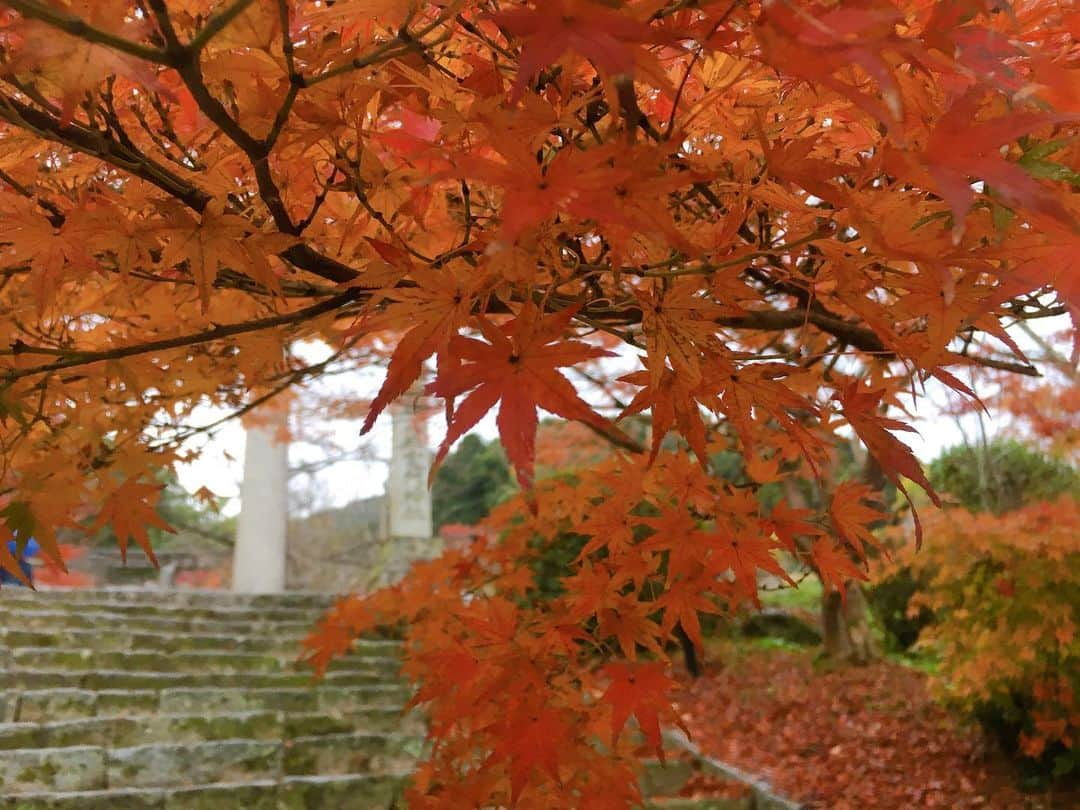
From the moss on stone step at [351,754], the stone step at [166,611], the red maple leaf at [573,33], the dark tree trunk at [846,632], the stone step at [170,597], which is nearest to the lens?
the red maple leaf at [573,33]

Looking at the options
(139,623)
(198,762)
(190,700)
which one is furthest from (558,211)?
(139,623)

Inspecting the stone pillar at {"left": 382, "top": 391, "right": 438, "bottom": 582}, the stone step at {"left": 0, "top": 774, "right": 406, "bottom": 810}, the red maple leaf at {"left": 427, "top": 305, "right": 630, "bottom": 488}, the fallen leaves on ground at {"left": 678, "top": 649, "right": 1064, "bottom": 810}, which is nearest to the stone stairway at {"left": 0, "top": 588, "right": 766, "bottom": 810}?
the stone step at {"left": 0, "top": 774, "right": 406, "bottom": 810}

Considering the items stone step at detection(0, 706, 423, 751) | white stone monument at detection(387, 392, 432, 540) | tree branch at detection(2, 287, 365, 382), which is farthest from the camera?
white stone monument at detection(387, 392, 432, 540)

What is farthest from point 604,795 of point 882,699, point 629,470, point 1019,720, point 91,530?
point 882,699

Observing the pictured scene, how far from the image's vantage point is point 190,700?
3510 mm

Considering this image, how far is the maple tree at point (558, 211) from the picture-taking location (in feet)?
2.03

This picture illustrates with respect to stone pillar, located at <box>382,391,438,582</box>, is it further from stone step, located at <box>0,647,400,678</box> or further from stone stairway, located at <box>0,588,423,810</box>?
stone step, located at <box>0,647,400,678</box>

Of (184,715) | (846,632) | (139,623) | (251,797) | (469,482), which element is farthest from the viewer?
(469,482)

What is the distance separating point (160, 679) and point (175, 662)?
1.19ft

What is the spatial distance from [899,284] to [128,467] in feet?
4.55

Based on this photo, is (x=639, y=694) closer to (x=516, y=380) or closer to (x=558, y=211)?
(x=516, y=380)

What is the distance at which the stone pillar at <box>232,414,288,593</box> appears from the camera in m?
7.13

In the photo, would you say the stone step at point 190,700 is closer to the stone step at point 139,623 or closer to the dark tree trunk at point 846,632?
the stone step at point 139,623

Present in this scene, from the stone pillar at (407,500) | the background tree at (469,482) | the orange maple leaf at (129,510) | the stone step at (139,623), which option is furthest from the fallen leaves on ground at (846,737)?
the background tree at (469,482)
